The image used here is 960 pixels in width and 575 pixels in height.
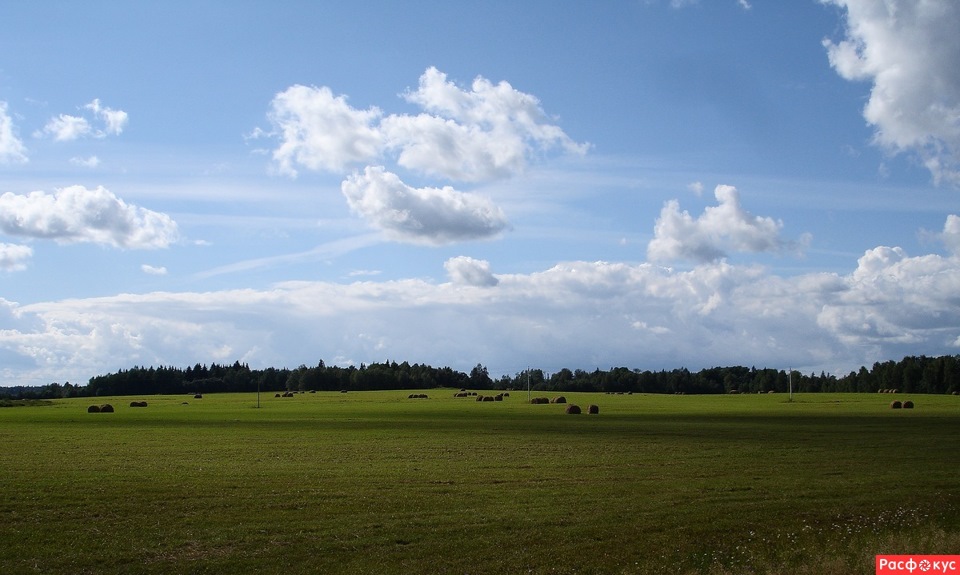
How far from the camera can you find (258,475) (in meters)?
28.9

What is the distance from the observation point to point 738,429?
5384 cm

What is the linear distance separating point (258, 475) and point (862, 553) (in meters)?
19.9

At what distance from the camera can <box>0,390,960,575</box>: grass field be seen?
17.8 m

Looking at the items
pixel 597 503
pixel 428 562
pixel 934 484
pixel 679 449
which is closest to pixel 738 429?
pixel 679 449

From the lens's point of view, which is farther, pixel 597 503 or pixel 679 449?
pixel 679 449

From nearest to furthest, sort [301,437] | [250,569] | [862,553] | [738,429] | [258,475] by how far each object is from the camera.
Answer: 1. [250,569]
2. [862,553]
3. [258,475]
4. [301,437]
5. [738,429]

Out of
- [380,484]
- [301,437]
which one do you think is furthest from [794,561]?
[301,437]

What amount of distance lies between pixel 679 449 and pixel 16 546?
28.8 metres

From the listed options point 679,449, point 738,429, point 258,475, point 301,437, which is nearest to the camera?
point 258,475

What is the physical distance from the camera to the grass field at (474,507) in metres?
17.8

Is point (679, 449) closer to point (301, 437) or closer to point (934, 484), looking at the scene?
point (934, 484)

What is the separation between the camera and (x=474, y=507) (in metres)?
22.9

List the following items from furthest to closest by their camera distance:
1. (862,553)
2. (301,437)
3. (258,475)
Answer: (301,437), (258,475), (862,553)

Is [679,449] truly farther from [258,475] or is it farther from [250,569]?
[250,569]
